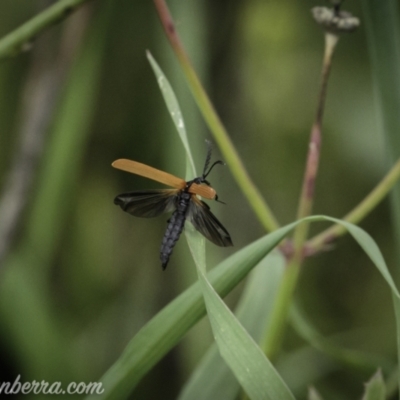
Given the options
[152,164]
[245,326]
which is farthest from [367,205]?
[152,164]

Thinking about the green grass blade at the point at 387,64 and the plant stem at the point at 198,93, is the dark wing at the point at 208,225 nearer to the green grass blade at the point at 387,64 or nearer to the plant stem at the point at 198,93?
the plant stem at the point at 198,93

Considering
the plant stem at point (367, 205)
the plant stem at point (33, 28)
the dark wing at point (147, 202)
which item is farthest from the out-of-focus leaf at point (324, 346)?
the plant stem at point (33, 28)

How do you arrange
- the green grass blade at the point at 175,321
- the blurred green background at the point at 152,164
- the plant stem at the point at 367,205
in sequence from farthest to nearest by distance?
1. the blurred green background at the point at 152,164
2. the plant stem at the point at 367,205
3. the green grass blade at the point at 175,321

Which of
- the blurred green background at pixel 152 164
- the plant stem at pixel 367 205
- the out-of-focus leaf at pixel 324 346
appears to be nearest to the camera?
the plant stem at pixel 367 205

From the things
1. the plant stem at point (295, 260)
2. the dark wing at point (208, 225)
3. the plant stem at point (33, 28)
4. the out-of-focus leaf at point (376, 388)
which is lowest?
the out-of-focus leaf at point (376, 388)

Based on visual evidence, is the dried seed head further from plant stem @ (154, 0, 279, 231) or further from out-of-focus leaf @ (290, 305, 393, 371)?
out-of-focus leaf @ (290, 305, 393, 371)

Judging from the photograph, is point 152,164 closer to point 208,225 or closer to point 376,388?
point 208,225

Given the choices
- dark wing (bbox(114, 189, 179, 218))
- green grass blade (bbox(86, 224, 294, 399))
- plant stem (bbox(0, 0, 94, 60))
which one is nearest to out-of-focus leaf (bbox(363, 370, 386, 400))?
green grass blade (bbox(86, 224, 294, 399))

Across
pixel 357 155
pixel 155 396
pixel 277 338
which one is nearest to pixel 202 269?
pixel 277 338
